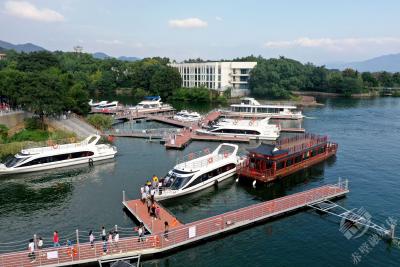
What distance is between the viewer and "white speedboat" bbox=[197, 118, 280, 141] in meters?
70.9

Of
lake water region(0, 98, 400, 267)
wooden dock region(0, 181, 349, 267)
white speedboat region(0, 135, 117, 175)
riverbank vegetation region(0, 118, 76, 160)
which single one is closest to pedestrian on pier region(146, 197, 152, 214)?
wooden dock region(0, 181, 349, 267)

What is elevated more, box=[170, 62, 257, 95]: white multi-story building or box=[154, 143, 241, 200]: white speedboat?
box=[170, 62, 257, 95]: white multi-story building

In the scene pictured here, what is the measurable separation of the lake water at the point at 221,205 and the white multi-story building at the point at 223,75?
8728 centimetres

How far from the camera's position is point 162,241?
2902 centimetres

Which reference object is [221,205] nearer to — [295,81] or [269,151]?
[269,151]

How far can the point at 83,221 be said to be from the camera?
34531 mm

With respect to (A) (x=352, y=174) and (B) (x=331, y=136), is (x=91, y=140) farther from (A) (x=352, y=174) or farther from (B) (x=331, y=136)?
(B) (x=331, y=136)

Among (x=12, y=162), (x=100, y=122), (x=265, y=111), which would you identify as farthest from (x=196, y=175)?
(x=265, y=111)

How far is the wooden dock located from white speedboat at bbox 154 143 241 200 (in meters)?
7.48

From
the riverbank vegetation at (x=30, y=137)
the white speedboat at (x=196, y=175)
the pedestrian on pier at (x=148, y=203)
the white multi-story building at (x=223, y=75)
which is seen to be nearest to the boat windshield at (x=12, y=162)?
the riverbank vegetation at (x=30, y=137)

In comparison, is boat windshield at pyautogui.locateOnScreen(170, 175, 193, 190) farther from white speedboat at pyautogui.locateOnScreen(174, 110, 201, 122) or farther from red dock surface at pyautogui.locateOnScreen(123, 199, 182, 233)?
white speedboat at pyautogui.locateOnScreen(174, 110, 201, 122)

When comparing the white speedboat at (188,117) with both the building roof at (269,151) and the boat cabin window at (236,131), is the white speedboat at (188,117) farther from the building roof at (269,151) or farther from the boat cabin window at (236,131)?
the building roof at (269,151)

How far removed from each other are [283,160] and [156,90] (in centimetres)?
10175

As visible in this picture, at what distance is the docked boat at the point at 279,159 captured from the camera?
149 ft
